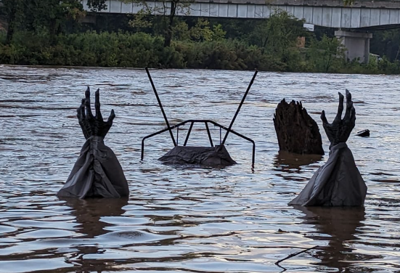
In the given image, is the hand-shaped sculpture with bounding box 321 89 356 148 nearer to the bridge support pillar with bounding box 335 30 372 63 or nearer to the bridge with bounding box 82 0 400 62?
the bridge with bounding box 82 0 400 62

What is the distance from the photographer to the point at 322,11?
92.8 m

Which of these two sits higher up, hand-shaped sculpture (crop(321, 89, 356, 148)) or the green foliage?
hand-shaped sculpture (crop(321, 89, 356, 148))

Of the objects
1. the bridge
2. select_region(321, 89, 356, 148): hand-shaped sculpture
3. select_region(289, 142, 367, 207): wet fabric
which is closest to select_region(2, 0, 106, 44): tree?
the bridge

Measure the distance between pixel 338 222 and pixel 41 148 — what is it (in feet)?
28.0

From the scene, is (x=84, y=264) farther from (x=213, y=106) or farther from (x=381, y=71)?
(x=381, y=71)

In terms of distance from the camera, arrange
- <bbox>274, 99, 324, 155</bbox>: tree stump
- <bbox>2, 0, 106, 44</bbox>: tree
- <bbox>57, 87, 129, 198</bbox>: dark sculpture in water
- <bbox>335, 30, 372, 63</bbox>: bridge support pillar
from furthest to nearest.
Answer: <bbox>335, 30, 372, 63</bbox>: bridge support pillar < <bbox>2, 0, 106, 44</bbox>: tree < <bbox>274, 99, 324, 155</bbox>: tree stump < <bbox>57, 87, 129, 198</bbox>: dark sculpture in water

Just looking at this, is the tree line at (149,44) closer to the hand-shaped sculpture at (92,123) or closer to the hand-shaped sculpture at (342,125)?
the hand-shaped sculpture at (92,123)

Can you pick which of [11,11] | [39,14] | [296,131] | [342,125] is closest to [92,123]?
[342,125]

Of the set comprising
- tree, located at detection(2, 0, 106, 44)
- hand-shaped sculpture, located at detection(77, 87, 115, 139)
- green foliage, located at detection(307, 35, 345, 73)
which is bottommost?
green foliage, located at detection(307, 35, 345, 73)

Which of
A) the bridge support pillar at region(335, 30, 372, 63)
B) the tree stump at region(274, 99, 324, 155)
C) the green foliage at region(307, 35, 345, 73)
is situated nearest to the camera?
the tree stump at region(274, 99, 324, 155)

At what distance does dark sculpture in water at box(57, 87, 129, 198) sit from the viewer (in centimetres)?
1090

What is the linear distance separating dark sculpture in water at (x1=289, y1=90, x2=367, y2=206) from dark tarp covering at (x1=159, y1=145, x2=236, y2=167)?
13.0 ft

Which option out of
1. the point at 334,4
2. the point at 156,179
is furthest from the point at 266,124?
the point at 334,4

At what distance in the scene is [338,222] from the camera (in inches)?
397
